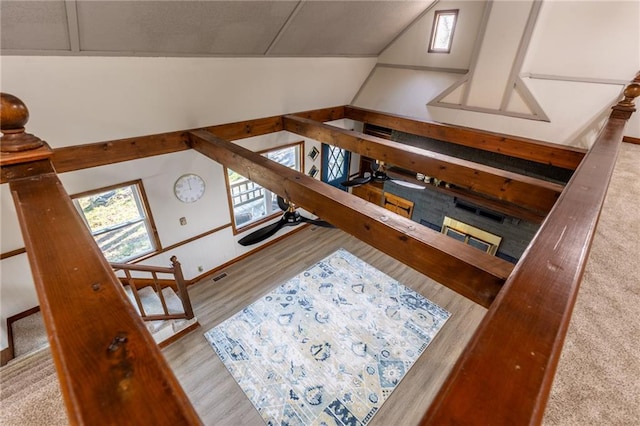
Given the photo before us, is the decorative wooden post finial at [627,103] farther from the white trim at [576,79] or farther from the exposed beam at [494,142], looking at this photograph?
the white trim at [576,79]

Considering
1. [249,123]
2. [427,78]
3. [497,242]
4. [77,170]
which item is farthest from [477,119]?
[77,170]

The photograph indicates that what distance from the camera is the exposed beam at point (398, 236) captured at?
4.43ft

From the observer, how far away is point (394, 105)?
551 cm

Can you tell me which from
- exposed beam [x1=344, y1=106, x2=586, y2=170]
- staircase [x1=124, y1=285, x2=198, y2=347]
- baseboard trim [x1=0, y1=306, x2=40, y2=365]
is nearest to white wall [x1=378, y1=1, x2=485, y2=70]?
exposed beam [x1=344, y1=106, x2=586, y2=170]

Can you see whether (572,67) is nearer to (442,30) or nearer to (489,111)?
(489,111)

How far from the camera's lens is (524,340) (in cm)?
60

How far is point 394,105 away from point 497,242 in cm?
346

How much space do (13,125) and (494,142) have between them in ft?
15.8

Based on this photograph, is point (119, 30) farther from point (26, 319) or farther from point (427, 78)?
point (427, 78)

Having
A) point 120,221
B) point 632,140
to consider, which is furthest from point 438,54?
point 120,221

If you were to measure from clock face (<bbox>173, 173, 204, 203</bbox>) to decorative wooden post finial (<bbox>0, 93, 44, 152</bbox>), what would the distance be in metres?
3.63

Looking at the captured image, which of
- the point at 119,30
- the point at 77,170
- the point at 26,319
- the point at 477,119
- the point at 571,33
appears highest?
the point at 571,33

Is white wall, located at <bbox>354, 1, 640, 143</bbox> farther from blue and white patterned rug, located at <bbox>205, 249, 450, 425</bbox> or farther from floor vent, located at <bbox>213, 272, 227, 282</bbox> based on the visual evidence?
floor vent, located at <bbox>213, 272, 227, 282</bbox>

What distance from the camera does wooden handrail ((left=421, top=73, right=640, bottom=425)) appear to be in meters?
0.47
